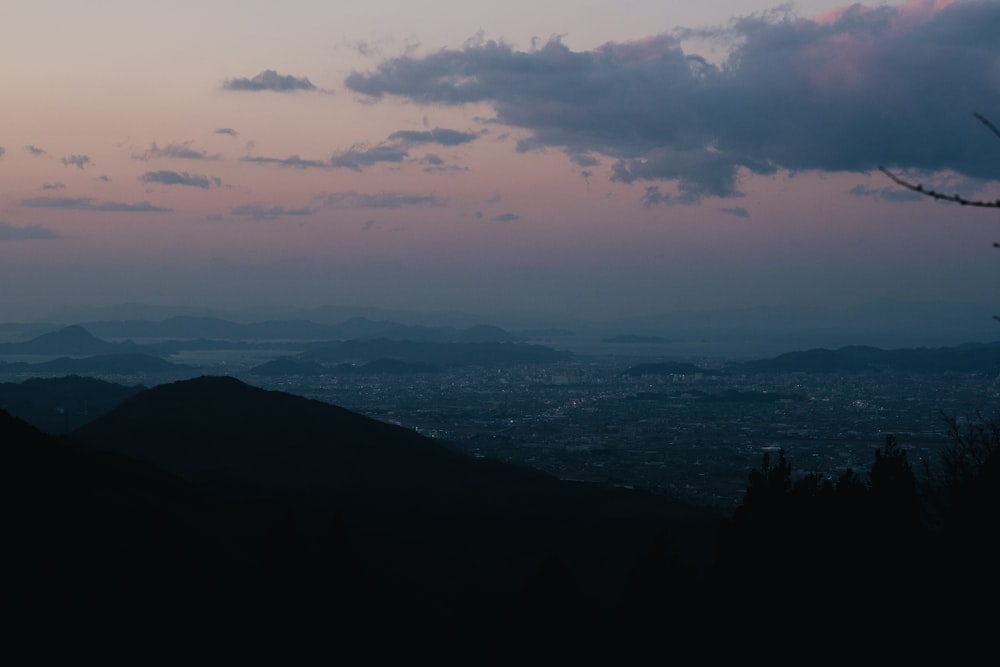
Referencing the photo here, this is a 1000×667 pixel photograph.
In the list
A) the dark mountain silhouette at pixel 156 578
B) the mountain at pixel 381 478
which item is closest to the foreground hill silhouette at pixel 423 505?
the mountain at pixel 381 478

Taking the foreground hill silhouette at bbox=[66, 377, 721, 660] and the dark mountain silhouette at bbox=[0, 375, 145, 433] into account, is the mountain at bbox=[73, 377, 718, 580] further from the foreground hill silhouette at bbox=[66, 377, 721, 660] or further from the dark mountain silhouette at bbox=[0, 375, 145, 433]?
the dark mountain silhouette at bbox=[0, 375, 145, 433]

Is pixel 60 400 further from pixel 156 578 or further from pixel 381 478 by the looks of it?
pixel 156 578

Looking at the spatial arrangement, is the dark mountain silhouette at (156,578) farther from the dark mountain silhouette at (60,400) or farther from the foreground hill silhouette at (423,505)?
the dark mountain silhouette at (60,400)

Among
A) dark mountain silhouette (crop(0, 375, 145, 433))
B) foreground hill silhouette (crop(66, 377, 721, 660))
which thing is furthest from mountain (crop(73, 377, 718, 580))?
dark mountain silhouette (crop(0, 375, 145, 433))

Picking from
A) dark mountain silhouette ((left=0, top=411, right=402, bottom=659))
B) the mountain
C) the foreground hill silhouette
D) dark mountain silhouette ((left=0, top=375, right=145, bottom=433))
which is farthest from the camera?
dark mountain silhouette ((left=0, top=375, right=145, bottom=433))

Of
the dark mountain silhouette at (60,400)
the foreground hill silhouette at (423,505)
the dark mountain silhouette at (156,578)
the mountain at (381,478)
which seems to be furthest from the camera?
the dark mountain silhouette at (60,400)

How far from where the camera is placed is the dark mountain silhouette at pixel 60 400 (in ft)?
442

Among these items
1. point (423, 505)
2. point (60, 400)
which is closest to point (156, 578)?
point (423, 505)

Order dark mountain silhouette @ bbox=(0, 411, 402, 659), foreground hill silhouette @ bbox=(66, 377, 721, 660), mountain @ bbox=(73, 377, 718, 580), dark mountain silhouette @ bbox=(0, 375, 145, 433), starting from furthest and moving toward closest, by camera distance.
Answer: dark mountain silhouette @ bbox=(0, 375, 145, 433), mountain @ bbox=(73, 377, 718, 580), foreground hill silhouette @ bbox=(66, 377, 721, 660), dark mountain silhouette @ bbox=(0, 411, 402, 659)

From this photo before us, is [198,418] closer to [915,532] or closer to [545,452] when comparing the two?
[545,452]

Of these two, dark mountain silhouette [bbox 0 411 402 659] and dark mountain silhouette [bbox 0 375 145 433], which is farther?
dark mountain silhouette [bbox 0 375 145 433]

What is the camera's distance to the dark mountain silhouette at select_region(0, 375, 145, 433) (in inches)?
5305

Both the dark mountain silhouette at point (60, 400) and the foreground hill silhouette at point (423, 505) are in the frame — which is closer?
the foreground hill silhouette at point (423, 505)

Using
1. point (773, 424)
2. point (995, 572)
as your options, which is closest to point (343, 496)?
point (995, 572)
